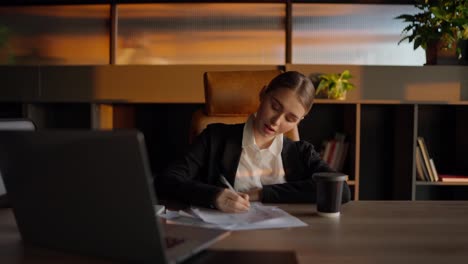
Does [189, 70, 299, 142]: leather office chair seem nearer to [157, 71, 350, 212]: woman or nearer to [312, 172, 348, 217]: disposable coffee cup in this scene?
[157, 71, 350, 212]: woman

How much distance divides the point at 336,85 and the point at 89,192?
2191 millimetres

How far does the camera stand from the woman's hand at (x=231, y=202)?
1078 mm

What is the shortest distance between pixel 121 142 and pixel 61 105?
275 cm

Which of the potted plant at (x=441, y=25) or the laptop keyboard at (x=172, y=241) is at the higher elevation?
the potted plant at (x=441, y=25)

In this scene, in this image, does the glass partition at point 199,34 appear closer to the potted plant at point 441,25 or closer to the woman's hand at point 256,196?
the potted plant at point 441,25

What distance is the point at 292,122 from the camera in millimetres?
1532

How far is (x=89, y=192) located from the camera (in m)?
0.63

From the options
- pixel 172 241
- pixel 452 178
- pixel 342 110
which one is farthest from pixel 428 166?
pixel 172 241

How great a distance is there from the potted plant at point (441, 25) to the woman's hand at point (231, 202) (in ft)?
6.51

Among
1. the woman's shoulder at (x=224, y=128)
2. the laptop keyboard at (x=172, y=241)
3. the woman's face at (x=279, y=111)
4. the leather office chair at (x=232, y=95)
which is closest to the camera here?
the laptop keyboard at (x=172, y=241)

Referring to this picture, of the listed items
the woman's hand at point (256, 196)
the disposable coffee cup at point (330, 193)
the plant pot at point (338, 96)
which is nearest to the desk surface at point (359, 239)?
the disposable coffee cup at point (330, 193)

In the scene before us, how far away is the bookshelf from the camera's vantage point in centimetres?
268

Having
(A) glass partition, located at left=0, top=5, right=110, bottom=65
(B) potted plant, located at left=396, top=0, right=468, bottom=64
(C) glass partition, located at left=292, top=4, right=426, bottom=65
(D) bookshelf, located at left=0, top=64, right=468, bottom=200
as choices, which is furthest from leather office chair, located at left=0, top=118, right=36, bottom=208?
(B) potted plant, located at left=396, top=0, right=468, bottom=64

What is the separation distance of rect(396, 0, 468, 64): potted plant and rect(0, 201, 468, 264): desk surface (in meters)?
1.70
